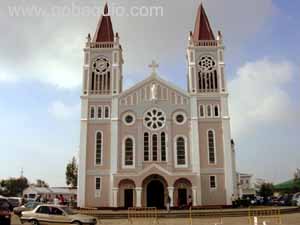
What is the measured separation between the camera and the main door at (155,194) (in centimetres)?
4003

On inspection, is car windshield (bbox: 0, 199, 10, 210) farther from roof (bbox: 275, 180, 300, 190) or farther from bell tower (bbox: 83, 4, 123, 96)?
roof (bbox: 275, 180, 300, 190)

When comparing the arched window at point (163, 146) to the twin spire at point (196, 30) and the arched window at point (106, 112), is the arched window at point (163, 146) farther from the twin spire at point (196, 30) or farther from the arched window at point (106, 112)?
the twin spire at point (196, 30)

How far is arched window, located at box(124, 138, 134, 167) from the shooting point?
133ft

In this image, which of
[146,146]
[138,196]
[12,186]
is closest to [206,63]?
[146,146]

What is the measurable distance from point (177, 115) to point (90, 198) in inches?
513

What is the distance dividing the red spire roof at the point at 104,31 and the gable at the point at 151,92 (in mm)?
7592

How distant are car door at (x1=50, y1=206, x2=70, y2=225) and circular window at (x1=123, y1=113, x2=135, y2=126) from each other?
2131cm

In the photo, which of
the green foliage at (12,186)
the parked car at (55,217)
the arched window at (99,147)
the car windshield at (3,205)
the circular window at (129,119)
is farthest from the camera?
the green foliage at (12,186)

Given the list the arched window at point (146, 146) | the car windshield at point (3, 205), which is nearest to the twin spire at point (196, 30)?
the arched window at point (146, 146)

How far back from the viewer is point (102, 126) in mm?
41812

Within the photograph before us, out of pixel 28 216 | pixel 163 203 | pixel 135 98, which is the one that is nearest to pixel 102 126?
pixel 135 98

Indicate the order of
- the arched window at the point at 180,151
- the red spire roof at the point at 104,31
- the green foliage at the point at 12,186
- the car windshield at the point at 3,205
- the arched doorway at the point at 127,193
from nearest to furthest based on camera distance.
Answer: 1. the car windshield at the point at 3,205
2. the arched doorway at the point at 127,193
3. the arched window at the point at 180,151
4. the red spire roof at the point at 104,31
5. the green foliage at the point at 12,186

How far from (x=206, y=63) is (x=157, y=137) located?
10.6 meters

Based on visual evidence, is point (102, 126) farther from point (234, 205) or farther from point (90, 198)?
point (234, 205)
